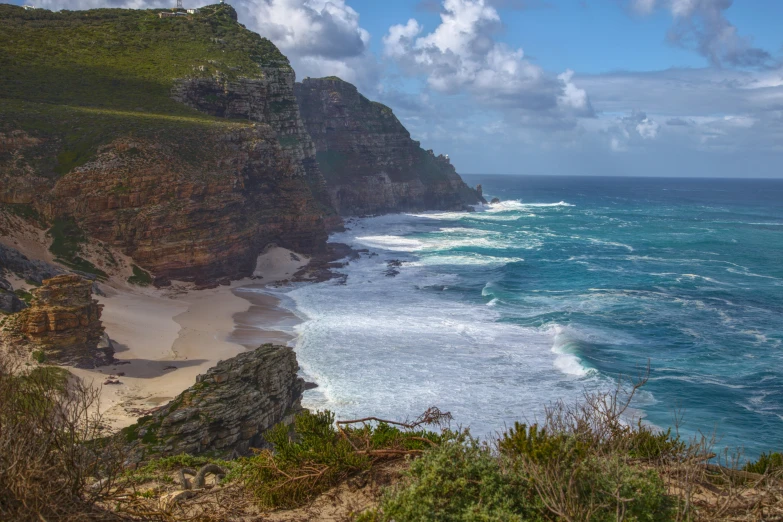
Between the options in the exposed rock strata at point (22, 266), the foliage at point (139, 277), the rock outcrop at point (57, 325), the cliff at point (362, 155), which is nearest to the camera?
the rock outcrop at point (57, 325)

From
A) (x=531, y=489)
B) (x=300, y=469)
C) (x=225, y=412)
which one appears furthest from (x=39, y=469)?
(x=225, y=412)

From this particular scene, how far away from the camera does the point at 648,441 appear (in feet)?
35.2

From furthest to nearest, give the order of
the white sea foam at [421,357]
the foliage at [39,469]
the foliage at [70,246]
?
the foliage at [70,246], the white sea foam at [421,357], the foliage at [39,469]

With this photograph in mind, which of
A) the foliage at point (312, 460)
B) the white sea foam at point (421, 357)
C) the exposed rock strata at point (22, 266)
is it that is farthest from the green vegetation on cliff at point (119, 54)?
the foliage at point (312, 460)

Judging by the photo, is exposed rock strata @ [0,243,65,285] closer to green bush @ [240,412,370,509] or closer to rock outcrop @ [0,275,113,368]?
rock outcrop @ [0,275,113,368]

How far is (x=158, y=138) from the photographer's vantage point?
46375 mm

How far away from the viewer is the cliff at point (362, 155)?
316ft

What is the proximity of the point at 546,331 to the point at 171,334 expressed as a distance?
22309 mm

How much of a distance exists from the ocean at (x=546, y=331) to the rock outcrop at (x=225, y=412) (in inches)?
193

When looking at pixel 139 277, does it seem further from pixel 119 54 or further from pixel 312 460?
pixel 312 460

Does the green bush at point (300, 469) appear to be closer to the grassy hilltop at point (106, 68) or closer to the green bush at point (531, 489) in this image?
the green bush at point (531, 489)

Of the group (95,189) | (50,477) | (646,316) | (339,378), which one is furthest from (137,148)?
(50,477)

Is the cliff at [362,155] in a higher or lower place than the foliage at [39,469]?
higher

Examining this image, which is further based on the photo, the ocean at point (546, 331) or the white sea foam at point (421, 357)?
the ocean at point (546, 331)
